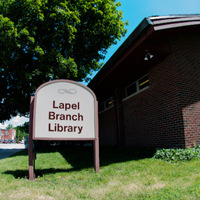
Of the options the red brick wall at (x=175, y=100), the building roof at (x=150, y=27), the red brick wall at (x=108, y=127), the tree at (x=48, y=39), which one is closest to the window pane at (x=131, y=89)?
the red brick wall at (x=175, y=100)

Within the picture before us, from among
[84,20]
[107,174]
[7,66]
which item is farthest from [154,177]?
[84,20]

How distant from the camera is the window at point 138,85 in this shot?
8638 millimetres

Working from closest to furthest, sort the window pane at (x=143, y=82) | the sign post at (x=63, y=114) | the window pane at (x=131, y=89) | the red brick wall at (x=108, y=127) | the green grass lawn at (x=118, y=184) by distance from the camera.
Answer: the green grass lawn at (x=118, y=184) < the sign post at (x=63, y=114) < the window pane at (x=143, y=82) < the window pane at (x=131, y=89) < the red brick wall at (x=108, y=127)

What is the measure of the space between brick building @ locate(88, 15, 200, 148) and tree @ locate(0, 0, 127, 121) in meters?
3.80

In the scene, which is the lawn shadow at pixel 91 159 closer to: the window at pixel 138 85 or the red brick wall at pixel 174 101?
the red brick wall at pixel 174 101

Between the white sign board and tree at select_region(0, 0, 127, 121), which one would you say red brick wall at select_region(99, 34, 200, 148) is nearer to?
the white sign board

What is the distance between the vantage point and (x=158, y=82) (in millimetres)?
7457

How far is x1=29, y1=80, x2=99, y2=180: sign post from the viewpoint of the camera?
4.66m

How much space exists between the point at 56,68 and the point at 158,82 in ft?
20.1

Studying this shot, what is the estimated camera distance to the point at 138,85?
926 centimetres

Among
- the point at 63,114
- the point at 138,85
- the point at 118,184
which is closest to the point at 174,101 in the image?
the point at 138,85

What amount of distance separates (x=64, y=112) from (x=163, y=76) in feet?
13.4

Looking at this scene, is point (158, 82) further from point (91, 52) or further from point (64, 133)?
point (91, 52)

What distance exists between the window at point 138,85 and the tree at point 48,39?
10.8 ft
